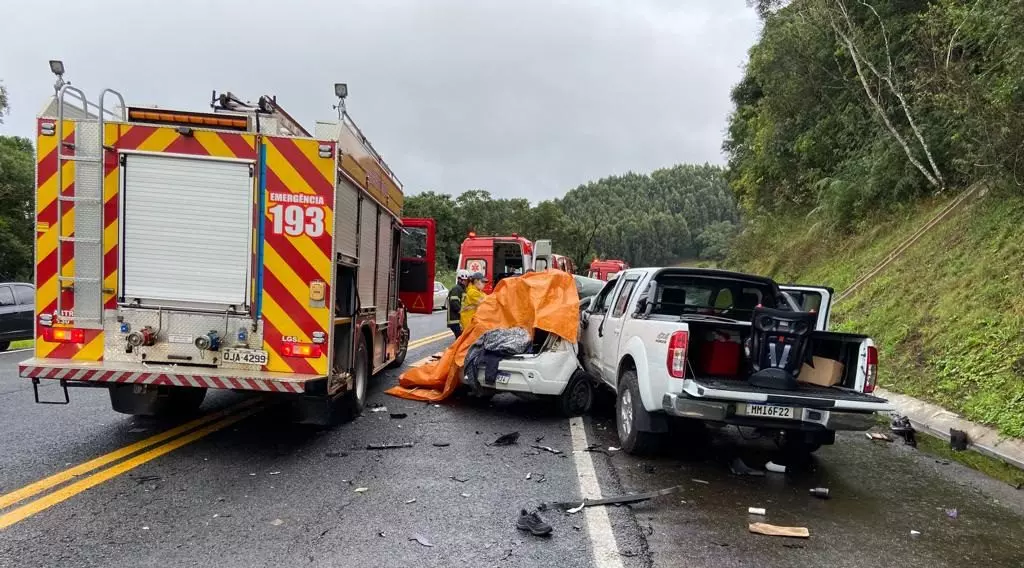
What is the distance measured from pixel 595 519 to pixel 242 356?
313 centimetres

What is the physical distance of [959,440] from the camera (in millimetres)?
6555

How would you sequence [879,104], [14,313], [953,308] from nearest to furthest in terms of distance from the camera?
[953,308] < [14,313] < [879,104]

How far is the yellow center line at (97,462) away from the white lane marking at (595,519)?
3.64 metres

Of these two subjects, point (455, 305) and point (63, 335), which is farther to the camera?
point (455, 305)

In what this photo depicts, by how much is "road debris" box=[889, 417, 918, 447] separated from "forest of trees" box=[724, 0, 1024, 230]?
6138 mm

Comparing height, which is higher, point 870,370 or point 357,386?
point 870,370

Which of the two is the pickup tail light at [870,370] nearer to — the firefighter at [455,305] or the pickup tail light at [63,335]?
the pickup tail light at [63,335]

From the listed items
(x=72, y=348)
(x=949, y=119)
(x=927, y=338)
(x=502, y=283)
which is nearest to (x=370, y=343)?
(x=502, y=283)

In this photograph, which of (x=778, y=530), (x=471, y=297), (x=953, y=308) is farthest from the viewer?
(x=471, y=297)

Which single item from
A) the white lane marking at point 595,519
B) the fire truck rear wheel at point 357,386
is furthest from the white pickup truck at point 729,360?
the fire truck rear wheel at point 357,386

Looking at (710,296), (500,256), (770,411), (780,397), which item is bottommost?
(770,411)

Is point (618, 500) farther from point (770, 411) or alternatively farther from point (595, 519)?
point (770, 411)

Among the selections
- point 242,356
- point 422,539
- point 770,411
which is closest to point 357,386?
point 242,356

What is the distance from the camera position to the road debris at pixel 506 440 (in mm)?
6038
